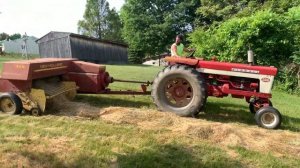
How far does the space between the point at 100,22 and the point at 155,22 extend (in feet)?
72.9

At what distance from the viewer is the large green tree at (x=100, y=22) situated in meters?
71.7

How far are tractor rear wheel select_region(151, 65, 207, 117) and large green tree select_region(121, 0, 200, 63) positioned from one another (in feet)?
143

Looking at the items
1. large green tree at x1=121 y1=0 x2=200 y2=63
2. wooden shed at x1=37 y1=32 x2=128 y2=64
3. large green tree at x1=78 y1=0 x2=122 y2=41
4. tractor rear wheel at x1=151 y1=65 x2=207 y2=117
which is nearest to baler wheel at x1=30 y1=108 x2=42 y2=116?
tractor rear wheel at x1=151 y1=65 x2=207 y2=117

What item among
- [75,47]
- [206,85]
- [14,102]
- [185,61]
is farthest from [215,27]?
[14,102]

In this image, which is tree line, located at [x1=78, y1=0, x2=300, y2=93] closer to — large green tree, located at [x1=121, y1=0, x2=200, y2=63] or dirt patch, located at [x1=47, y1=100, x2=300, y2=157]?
large green tree, located at [x1=121, y1=0, x2=200, y2=63]

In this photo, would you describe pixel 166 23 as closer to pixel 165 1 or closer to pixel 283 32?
pixel 165 1

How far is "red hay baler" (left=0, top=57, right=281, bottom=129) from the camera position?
7723 mm

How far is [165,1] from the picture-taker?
2142 inches

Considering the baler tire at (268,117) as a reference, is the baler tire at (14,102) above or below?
above

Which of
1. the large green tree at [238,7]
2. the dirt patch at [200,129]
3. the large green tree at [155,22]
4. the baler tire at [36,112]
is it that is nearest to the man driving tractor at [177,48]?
the dirt patch at [200,129]

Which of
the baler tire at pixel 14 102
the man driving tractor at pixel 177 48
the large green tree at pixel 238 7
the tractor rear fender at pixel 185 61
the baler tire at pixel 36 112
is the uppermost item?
the large green tree at pixel 238 7

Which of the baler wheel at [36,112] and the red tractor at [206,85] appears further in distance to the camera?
the red tractor at [206,85]

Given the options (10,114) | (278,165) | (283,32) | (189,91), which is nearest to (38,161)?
(10,114)

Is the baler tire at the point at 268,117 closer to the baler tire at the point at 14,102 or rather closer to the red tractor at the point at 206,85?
the red tractor at the point at 206,85
